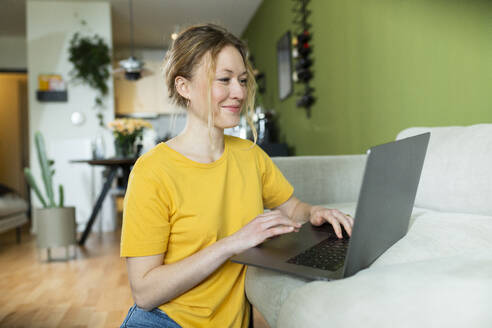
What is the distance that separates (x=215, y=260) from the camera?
2.41 ft

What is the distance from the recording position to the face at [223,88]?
90cm

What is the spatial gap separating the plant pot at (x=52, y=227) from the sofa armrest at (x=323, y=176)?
201cm

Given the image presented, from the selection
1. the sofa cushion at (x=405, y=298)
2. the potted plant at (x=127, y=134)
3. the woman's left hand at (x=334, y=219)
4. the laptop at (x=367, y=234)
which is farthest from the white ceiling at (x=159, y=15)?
the sofa cushion at (x=405, y=298)

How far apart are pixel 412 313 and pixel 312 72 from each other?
9.92 feet

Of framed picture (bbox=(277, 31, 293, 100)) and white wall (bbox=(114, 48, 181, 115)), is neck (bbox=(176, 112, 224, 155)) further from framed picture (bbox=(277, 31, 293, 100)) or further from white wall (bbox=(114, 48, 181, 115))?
white wall (bbox=(114, 48, 181, 115))

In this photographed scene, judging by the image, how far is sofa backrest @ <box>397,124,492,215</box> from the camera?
47.3 inches

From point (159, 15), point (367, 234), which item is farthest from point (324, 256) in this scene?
point (159, 15)

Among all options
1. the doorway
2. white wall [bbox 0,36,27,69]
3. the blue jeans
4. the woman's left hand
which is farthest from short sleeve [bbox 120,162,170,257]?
the doorway

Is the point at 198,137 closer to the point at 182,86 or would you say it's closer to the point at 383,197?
the point at 182,86

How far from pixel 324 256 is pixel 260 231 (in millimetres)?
119

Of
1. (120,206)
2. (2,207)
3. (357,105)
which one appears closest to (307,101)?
(357,105)

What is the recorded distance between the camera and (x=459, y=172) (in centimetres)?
128

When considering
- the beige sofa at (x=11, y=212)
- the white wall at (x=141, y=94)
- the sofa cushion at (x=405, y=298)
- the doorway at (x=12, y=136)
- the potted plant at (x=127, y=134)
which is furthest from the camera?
the doorway at (x=12, y=136)

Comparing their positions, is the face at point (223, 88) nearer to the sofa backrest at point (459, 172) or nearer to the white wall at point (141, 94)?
the sofa backrest at point (459, 172)
